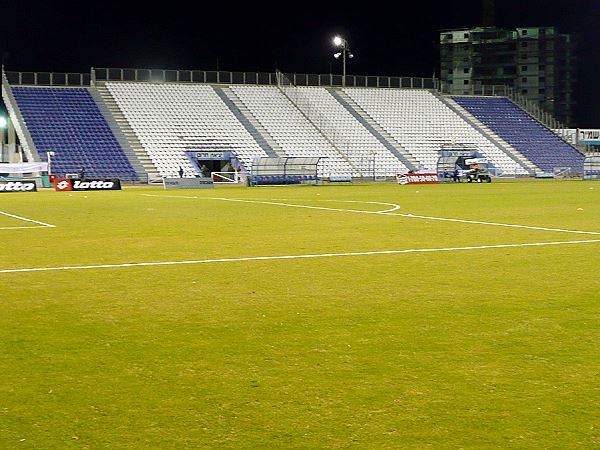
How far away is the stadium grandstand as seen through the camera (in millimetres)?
53719

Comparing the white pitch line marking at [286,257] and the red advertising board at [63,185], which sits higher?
the red advertising board at [63,185]

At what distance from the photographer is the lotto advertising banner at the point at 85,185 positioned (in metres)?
43.2

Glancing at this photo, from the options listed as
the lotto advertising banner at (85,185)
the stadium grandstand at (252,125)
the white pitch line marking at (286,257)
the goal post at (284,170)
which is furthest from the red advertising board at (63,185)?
the white pitch line marking at (286,257)

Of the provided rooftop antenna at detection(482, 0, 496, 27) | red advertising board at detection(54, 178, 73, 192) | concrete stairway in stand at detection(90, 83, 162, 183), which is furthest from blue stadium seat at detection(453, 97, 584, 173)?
rooftop antenna at detection(482, 0, 496, 27)

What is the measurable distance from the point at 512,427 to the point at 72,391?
254 centimetres

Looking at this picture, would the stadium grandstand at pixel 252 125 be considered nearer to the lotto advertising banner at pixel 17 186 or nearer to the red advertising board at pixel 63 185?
the red advertising board at pixel 63 185

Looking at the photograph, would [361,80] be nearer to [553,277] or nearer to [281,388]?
[553,277]

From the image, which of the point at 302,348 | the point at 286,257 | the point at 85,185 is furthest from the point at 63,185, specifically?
the point at 302,348

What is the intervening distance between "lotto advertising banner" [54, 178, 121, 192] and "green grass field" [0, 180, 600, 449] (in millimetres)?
30913

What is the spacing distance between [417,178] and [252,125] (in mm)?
14128

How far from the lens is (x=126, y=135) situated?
182ft

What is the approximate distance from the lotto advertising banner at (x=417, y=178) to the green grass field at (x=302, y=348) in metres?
38.7

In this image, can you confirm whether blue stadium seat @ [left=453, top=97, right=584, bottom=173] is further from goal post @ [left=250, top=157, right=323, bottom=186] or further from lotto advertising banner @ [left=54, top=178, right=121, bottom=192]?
lotto advertising banner @ [left=54, top=178, right=121, bottom=192]

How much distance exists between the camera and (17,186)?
4175cm
